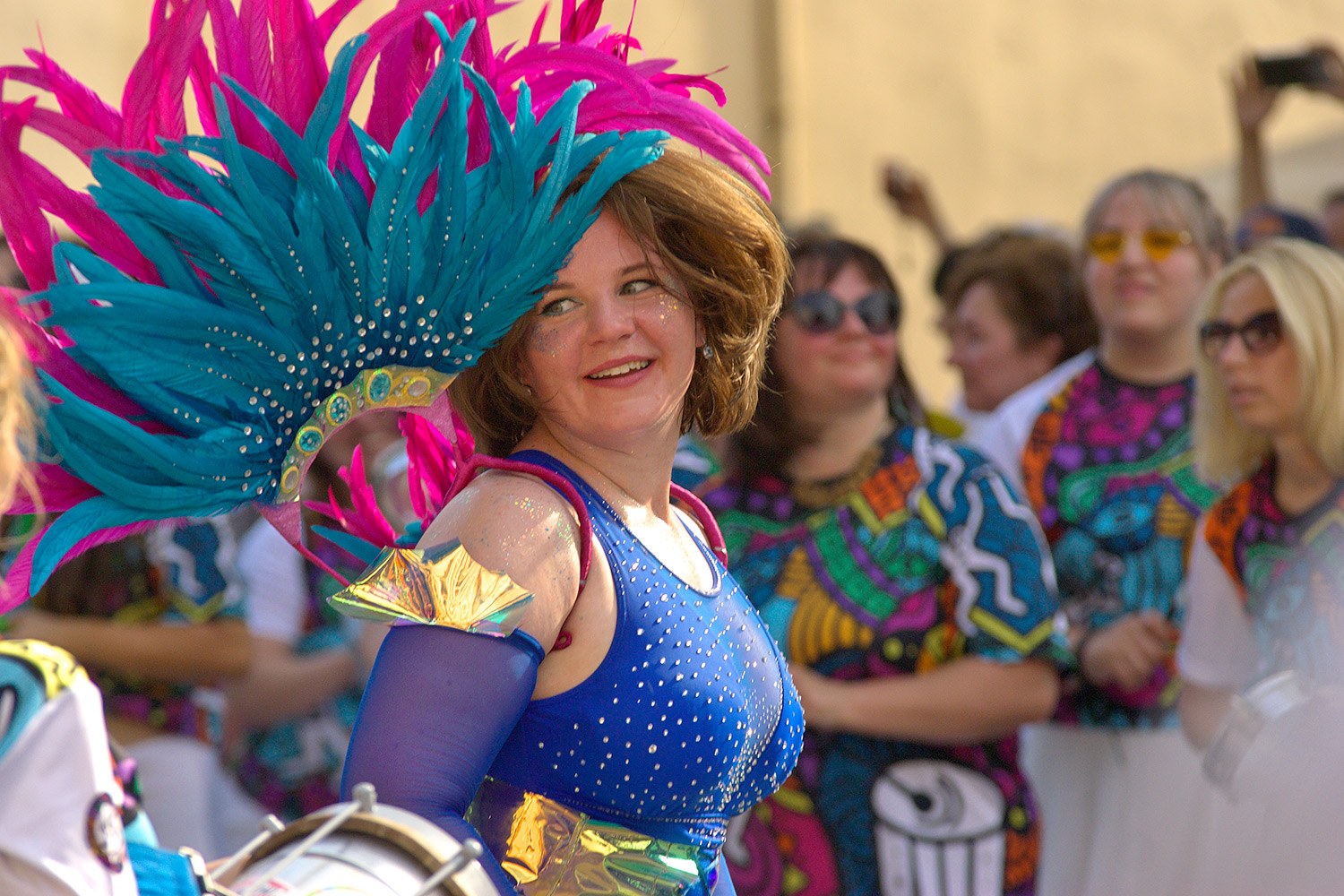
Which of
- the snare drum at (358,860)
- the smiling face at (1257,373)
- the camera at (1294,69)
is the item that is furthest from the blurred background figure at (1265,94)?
the snare drum at (358,860)

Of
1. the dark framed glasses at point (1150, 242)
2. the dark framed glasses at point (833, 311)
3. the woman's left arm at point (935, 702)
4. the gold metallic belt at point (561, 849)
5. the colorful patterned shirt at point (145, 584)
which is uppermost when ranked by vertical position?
the dark framed glasses at point (1150, 242)

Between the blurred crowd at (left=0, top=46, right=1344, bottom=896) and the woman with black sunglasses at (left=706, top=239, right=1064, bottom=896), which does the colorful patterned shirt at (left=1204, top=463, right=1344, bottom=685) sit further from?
the woman with black sunglasses at (left=706, top=239, right=1064, bottom=896)

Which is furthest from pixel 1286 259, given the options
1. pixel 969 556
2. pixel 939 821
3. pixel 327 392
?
pixel 327 392

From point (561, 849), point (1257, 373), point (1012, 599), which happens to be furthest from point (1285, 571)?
point (561, 849)

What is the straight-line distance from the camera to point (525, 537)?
1.54 meters

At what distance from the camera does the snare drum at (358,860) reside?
1309 mm

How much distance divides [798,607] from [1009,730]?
504 millimetres

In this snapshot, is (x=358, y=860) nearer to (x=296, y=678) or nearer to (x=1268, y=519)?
(x=1268, y=519)

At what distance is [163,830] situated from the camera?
11.4 ft

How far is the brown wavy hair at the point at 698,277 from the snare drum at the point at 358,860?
0.55 metres

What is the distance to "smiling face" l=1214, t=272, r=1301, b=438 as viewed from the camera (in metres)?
3.13

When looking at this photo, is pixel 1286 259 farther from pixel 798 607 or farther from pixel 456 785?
pixel 456 785

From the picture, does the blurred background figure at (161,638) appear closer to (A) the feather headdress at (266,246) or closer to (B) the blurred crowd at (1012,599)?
(B) the blurred crowd at (1012,599)

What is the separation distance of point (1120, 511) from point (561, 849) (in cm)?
224
